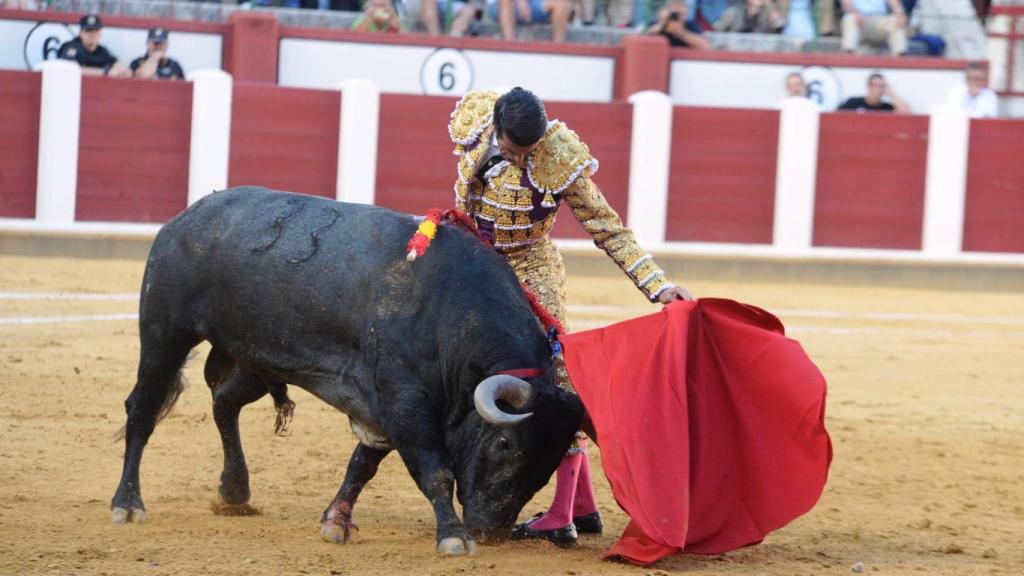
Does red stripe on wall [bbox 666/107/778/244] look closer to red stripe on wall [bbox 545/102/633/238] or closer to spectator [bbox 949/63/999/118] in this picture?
red stripe on wall [bbox 545/102/633/238]

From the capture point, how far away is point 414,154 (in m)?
10.2

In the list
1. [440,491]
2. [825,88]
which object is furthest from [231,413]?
[825,88]

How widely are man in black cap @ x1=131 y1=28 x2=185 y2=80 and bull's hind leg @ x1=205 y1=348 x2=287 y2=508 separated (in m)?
6.38

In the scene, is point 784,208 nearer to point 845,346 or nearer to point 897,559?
point 845,346

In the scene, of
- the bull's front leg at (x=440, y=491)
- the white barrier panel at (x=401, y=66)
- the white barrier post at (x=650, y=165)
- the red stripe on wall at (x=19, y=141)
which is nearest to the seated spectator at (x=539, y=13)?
the white barrier panel at (x=401, y=66)

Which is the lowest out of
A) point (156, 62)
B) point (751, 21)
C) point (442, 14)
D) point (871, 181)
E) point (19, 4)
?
point (871, 181)

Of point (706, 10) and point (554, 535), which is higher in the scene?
point (706, 10)

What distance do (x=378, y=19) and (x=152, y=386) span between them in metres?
7.13

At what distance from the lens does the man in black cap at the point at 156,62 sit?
9.97 metres

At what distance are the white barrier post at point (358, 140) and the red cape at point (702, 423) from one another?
270 inches

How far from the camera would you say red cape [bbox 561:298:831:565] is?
326 cm

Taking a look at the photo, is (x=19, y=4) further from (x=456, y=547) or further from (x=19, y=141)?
(x=456, y=547)

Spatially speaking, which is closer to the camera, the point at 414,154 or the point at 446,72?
the point at 414,154

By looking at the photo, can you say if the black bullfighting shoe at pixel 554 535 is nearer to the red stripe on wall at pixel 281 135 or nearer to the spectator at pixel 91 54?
the red stripe on wall at pixel 281 135
